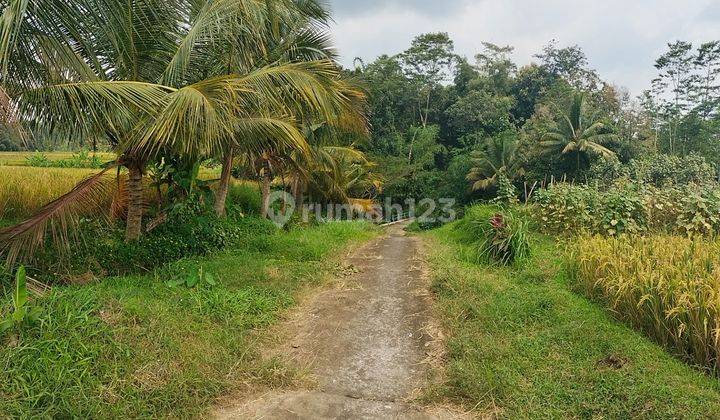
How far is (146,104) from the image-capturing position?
4223 mm

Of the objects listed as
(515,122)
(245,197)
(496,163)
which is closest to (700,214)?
(245,197)

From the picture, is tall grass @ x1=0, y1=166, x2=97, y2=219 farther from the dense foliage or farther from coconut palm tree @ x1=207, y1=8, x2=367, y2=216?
the dense foliage

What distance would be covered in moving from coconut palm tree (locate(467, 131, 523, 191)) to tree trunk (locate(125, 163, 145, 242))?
62.0ft

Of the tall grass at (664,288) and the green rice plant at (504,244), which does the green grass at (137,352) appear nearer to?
the tall grass at (664,288)

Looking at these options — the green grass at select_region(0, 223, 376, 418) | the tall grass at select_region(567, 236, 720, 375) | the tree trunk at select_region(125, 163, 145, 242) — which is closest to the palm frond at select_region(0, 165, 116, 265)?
the tree trunk at select_region(125, 163, 145, 242)

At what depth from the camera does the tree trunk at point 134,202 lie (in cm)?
534

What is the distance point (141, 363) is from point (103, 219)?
11.7ft

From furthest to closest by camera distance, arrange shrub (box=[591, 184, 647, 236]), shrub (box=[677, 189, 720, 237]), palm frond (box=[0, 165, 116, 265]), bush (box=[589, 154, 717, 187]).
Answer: bush (box=[589, 154, 717, 187]), shrub (box=[591, 184, 647, 236]), shrub (box=[677, 189, 720, 237]), palm frond (box=[0, 165, 116, 265])

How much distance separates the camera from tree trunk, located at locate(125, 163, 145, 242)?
17.5ft

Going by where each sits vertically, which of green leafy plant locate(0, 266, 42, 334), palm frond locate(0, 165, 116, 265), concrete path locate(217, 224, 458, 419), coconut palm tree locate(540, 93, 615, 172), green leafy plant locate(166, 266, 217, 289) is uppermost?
coconut palm tree locate(540, 93, 615, 172)

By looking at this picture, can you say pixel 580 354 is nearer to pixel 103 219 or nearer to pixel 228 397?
pixel 228 397

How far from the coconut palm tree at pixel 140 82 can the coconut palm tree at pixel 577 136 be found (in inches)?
720

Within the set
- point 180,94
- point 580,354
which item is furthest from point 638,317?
point 180,94

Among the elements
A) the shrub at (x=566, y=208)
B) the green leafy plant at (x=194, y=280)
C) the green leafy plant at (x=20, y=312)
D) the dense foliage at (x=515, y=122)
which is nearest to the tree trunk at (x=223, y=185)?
the green leafy plant at (x=194, y=280)
